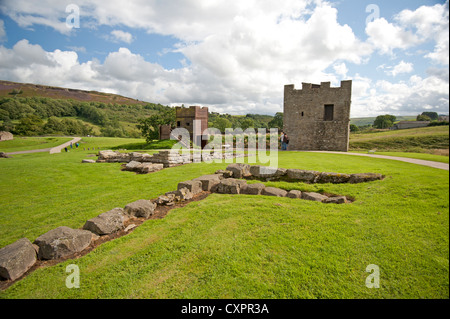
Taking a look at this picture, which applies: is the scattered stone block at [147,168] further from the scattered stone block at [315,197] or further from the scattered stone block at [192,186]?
the scattered stone block at [315,197]

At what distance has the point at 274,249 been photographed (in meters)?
3.92

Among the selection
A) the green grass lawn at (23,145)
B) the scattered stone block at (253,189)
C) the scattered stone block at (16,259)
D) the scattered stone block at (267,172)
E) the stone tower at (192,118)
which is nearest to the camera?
the scattered stone block at (16,259)

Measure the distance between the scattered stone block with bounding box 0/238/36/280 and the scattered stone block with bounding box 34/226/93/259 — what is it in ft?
0.60

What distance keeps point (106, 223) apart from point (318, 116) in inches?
934

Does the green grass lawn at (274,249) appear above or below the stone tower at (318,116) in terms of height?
below

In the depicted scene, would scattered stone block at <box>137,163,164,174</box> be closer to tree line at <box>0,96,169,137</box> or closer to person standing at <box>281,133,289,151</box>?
person standing at <box>281,133,289,151</box>

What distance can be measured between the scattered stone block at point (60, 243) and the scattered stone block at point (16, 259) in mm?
183

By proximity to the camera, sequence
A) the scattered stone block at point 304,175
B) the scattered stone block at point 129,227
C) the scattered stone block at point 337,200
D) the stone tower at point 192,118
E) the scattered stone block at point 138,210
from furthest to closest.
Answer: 1. the stone tower at point 192,118
2. the scattered stone block at point 304,175
3. the scattered stone block at point 138,210
4. the scattered stone block at point 337,200
5. the scattered stone block at point 129,227

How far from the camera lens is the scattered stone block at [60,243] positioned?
4.30 metres

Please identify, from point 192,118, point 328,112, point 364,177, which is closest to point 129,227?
point 364,177

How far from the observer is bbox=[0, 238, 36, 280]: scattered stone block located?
371cm

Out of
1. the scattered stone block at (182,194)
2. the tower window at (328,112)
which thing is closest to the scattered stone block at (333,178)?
the scattered stone block at (182,194)
